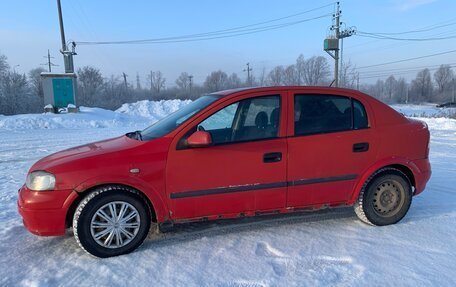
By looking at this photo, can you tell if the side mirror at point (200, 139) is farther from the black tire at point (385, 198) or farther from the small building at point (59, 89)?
the small building at point (59, 89)

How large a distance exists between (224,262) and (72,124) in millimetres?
17357

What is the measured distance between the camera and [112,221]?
3590 millimetres

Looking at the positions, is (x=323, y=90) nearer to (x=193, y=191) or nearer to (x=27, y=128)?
(x=193, y=191)

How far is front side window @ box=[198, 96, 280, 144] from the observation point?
3.88m

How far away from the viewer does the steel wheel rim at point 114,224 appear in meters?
3.56

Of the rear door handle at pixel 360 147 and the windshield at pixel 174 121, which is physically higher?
the windshield at pixel 174 121

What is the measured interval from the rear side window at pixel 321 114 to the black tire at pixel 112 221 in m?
1.93

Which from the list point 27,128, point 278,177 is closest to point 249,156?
point 278,177

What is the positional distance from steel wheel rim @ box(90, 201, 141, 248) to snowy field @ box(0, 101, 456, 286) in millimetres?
187

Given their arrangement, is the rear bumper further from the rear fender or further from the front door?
the front door

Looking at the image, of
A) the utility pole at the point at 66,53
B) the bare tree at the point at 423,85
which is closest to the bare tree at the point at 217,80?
the utility pole at the point at 66,53

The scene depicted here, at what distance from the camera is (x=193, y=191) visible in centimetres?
371

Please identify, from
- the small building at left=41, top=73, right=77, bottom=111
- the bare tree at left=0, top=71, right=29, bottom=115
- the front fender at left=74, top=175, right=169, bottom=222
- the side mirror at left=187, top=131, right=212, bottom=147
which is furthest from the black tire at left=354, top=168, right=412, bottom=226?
the bare tree at left=0, top=71, right=29, bottom=115

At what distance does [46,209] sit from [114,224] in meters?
0.66
